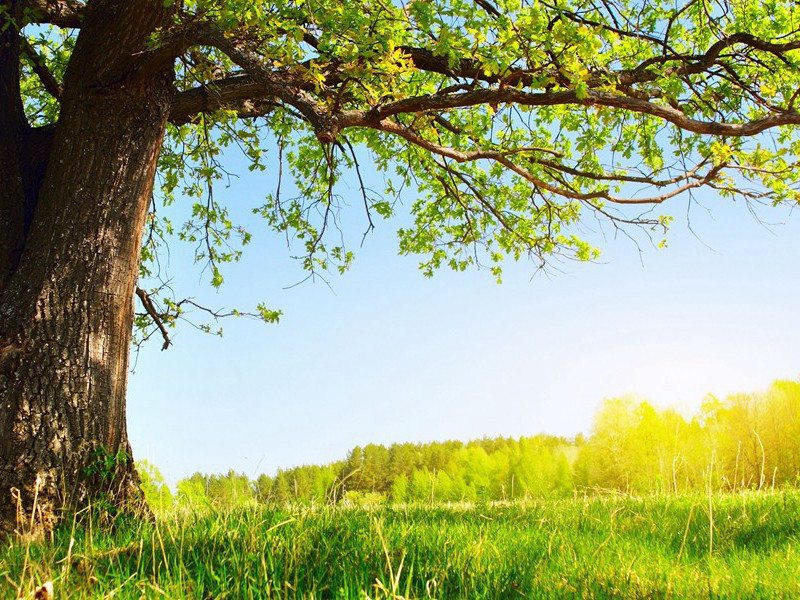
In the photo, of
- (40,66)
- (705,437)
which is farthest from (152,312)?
(705,437)

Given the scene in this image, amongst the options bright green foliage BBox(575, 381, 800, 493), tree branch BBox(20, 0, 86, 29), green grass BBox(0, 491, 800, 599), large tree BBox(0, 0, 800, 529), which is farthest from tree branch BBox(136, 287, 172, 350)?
bright green foliage BBox(575, 381, 800, 493)

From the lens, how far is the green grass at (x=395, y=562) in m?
2.79

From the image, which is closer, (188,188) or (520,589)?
(520,589)

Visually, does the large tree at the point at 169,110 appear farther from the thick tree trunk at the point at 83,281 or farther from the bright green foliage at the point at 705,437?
the bright green foliage at the point at 705,437

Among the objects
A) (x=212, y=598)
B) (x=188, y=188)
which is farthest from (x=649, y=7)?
(x=212, y=598)

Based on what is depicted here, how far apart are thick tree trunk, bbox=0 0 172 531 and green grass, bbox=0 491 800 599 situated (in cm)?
71

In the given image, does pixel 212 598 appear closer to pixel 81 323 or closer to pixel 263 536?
pixel 263 536

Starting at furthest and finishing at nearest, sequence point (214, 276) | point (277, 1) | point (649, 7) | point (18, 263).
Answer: point (214, 276), point (649, 7), point (18, 263), point (277, 1)

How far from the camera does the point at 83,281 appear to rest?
5.80m

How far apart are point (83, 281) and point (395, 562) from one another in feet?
13.6

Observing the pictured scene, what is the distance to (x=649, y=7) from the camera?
9.03 m

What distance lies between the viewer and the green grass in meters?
2.79

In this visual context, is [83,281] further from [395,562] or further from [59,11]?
[395,562]

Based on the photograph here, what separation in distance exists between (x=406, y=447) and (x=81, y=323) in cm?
1520
